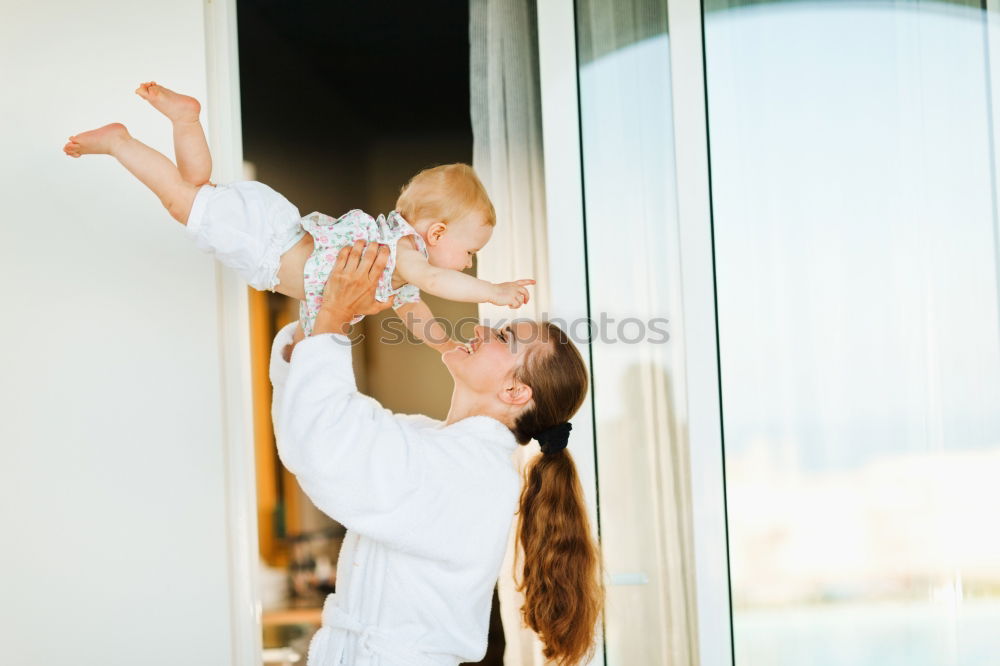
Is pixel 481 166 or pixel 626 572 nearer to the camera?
pixel 626 572

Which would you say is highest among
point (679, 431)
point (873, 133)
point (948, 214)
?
point (873, 133)

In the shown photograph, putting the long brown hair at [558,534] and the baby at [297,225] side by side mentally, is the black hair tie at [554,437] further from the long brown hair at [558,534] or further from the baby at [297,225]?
the baby at [297,225]

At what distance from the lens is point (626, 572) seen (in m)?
2.19

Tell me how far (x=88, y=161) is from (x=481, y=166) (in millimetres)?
975

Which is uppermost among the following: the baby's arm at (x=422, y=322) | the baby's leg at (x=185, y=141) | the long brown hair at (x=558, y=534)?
the baby's leg at (x=185, y=141)

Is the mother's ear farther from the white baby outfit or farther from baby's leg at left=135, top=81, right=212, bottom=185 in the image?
baby's leg at left=135, top=81, right=212, bottom=185

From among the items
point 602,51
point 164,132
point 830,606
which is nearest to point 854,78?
point 602,51

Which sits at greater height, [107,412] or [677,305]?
[677,305]

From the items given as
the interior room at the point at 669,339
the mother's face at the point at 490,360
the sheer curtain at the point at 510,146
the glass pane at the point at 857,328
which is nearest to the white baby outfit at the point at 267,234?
the mother's face at the point at 490,360

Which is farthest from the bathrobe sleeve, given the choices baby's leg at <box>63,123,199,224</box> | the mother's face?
baby's leg at <box>63,123,199,224</box>

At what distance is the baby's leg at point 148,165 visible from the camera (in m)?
1.59

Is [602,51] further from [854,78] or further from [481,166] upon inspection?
[854,78]

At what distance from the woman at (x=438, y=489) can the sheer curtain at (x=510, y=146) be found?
0.49 metres

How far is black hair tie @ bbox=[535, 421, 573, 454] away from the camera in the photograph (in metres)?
1.79
